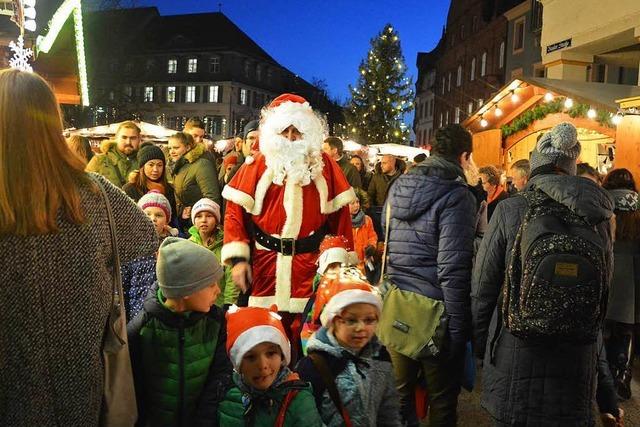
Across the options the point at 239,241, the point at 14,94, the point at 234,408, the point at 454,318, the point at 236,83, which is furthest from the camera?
the point at 236,83

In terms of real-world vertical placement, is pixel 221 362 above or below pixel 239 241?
below

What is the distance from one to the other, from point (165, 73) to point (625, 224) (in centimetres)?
6729

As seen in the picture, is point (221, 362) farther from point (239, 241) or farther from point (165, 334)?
point (239, 241)

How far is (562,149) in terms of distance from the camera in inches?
138

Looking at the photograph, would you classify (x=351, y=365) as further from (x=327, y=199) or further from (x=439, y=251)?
(x=327, y=199)

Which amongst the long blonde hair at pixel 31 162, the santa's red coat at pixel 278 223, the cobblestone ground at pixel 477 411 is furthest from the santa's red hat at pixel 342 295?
the cobblestone ground at pixel 477 411

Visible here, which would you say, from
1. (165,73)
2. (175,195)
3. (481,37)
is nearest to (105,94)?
(481,37)

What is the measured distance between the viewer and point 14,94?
202 centimetres

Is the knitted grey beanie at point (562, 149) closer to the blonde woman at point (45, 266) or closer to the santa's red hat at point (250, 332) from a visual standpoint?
the santa's red hat at point (250, 332)

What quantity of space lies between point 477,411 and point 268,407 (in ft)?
10.6

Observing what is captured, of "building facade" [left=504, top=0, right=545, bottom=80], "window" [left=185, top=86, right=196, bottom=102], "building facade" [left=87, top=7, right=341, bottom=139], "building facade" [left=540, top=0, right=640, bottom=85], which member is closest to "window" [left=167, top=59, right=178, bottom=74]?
"building facade" [left=87, top=7, right=341, bottom=139]

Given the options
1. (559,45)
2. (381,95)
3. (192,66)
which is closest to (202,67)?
(192,66)

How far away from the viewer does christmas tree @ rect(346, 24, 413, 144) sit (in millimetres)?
42719

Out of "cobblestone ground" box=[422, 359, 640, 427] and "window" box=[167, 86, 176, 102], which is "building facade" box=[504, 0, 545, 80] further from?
"window" box=[167, 86, 176, 102]
